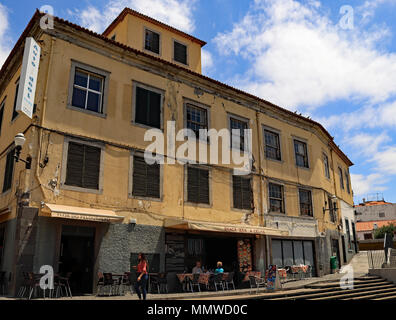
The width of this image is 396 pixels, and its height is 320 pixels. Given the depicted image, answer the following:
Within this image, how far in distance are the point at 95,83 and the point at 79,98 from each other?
1002 millimetres

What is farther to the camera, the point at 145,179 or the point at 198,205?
the point at 198,205

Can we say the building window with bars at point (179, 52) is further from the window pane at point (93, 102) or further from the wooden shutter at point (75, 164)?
the wooden shutter at point (75, 164)

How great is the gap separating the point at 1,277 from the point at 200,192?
27.2 ft

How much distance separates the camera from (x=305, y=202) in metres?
21.8

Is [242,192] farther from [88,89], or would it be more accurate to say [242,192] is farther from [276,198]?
[88,89]

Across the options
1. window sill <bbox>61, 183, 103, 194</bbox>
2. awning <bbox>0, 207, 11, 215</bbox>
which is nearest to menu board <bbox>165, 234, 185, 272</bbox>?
window sill <bbox>61, 183, 103, 194</bbox>

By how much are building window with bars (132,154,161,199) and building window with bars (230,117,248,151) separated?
5.13 metres

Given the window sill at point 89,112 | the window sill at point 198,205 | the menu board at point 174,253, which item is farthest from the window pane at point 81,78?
the menu board at point 174,253

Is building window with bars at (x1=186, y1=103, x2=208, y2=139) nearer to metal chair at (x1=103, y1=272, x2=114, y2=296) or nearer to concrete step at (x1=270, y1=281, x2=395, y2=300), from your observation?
metal chair at (x1=103, y1=272, x2=114, y2=296)

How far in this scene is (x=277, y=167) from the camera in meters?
20.4

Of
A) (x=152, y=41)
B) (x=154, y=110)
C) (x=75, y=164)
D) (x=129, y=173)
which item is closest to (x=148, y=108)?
(x=154, y=110)

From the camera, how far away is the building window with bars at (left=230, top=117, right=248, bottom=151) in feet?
60.7
